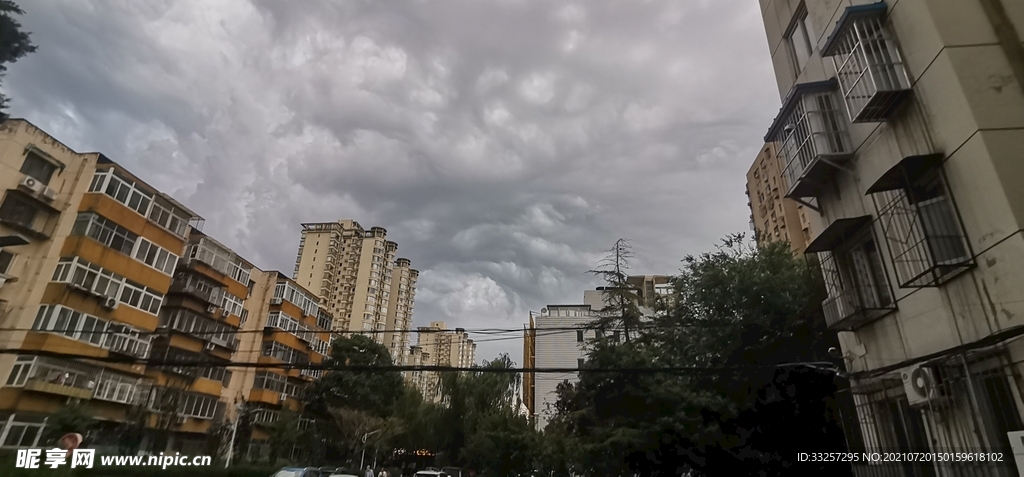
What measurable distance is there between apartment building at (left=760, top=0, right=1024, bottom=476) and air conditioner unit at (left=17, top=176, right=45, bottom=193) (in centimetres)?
2595

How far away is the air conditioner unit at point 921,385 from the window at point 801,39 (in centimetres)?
748

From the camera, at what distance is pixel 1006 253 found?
600 cm

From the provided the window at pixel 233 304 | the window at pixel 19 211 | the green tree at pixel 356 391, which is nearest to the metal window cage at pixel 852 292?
the window at pixel 19 211

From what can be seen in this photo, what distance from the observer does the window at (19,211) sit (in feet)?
59.7

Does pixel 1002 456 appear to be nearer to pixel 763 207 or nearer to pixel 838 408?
pixel 838 408

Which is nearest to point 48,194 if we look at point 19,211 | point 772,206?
point 19,211

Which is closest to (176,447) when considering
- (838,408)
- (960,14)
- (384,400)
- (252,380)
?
(252,380)

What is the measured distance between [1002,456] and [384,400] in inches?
1466

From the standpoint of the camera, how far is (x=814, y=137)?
9758 mm

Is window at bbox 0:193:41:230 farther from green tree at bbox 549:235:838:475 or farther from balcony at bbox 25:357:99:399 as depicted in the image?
green tree at bbox 549:235:838:475

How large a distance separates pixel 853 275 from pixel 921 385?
3.00m

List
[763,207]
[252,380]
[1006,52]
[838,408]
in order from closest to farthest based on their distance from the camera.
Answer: [1006,52], [838,408], [252,380], [763,207]

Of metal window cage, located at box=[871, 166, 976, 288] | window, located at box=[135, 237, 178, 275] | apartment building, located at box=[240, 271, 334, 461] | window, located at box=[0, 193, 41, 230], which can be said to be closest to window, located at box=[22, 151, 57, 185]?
window, located at box=[0, 193, 41, 230]

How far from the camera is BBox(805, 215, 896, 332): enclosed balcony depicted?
8.86 meters
